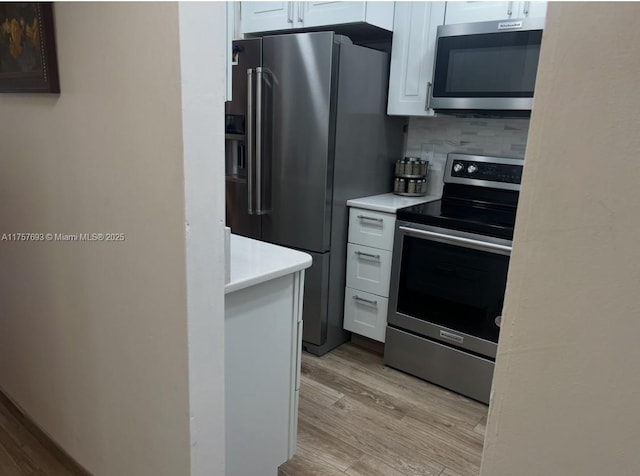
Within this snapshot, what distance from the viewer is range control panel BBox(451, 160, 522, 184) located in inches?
100

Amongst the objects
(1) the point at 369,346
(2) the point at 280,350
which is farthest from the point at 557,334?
(1) the point at 369,346

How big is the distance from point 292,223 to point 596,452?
7.34 ft

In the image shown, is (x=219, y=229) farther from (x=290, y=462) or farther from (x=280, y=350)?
(x=290, y=462)

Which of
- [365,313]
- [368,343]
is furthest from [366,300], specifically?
[368,343]

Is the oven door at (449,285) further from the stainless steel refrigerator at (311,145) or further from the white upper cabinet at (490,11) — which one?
the white upper cabinet at (490,11)

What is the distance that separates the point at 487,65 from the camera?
2.24m

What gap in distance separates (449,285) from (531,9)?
132cm

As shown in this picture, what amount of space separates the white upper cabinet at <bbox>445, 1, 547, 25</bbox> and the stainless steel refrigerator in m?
0.46

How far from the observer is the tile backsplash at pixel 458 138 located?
8.52 feet

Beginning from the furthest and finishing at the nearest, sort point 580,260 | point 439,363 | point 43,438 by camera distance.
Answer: point 439,363
point 43,438
point 580,260

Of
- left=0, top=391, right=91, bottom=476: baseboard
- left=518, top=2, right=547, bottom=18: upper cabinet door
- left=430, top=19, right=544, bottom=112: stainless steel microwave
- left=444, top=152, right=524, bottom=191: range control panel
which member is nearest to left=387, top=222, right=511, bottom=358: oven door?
left=444, top=152, right=524, bottom=191: range control panel

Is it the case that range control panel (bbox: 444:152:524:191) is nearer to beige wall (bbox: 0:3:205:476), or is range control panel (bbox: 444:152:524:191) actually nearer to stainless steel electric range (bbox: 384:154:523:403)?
stainless steel electric range (bbox: 384:154:523:403)

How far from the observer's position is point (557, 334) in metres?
0.56

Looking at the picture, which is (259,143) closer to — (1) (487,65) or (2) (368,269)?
(2) (368,269)
